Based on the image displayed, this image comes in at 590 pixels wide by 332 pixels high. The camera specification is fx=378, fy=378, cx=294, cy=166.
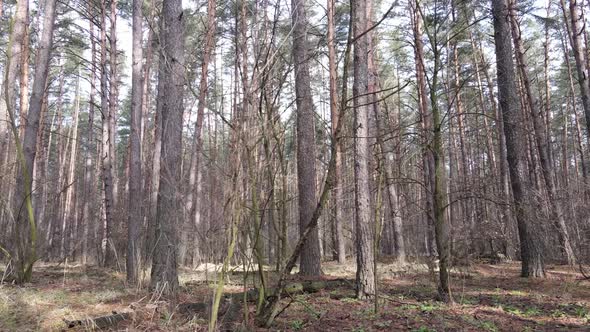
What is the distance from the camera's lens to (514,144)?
7898 mm

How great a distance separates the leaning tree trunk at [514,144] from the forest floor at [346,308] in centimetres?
46

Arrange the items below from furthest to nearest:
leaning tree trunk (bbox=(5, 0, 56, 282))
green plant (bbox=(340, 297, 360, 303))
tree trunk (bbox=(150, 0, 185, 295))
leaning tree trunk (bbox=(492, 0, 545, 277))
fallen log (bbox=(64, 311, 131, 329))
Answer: leaning tree trunk (bbox=(492, 0, 545, 277)), leaning tree trunk (bbox=(5, 0, 56, 282)), green plant (bbox=(340, 297, 360, 303)), tree trunk (bbox=(150, 0, 185, 295)), fallen log (bbox=(64, 311, 131, 329))

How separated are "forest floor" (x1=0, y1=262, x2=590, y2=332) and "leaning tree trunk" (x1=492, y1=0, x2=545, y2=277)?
1.51ft

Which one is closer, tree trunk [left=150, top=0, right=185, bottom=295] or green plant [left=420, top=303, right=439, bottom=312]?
green plant [left=420, top=303, right=439, bottom=312]

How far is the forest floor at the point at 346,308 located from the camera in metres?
4.19

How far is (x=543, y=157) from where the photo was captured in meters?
11.2

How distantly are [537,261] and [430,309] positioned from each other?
A: 154 inches

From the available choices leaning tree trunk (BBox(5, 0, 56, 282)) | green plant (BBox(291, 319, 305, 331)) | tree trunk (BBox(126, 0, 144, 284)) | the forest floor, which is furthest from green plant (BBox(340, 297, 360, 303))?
leaning tree trunk (BBox(5, 0, 56, 282))

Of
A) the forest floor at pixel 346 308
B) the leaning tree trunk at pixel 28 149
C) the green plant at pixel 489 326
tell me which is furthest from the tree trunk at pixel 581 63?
the leaning tree trunk at pixel 28 149

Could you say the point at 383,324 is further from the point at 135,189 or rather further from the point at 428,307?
the point at 135,189

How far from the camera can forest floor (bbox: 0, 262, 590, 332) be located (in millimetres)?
4188

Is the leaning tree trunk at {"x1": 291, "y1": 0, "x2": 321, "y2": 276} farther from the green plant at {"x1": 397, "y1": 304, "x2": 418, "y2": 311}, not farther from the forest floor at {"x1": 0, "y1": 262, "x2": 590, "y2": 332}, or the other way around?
the green plant at {"x1": 397, "y1": 304, "x2": 418, "y2": 311}

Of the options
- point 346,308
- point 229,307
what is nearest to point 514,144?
point 346,308

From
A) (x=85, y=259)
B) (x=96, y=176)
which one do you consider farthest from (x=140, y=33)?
(x=96, y=176)
